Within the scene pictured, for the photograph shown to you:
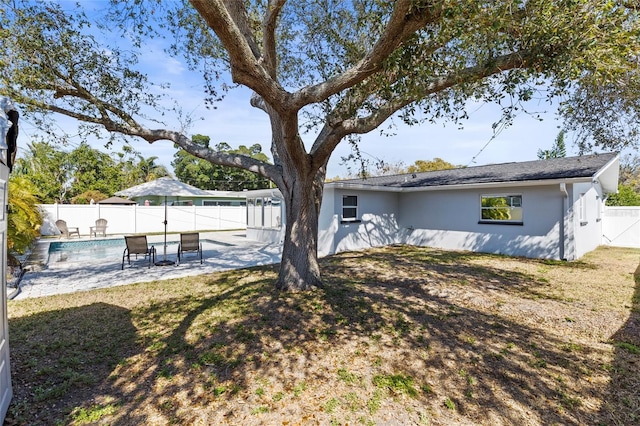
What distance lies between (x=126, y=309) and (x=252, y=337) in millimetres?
2849

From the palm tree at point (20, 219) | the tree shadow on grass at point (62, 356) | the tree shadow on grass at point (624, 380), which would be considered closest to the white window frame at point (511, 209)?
the tree shadow on grass at point (624, 380)

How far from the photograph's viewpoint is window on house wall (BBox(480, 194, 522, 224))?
12.2 metres

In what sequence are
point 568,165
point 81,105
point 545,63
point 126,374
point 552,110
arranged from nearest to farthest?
point 126,374 < point 545,63 < point 552,110 < point 81,105 < point 568,165

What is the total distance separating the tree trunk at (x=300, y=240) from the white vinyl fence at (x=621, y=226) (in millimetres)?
15430

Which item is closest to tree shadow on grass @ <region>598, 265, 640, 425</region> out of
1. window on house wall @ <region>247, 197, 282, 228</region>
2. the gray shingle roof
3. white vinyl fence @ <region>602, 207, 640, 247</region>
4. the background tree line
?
the gray shingle roof

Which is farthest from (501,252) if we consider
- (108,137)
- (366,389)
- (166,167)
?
(166,167)

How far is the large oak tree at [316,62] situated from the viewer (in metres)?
4.03

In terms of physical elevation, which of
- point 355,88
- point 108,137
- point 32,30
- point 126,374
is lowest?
point 126,374

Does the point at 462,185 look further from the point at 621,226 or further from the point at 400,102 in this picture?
the point at 400,102

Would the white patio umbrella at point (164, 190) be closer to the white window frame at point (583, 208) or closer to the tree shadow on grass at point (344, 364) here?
the tree shadow on grass at point (344, 364)

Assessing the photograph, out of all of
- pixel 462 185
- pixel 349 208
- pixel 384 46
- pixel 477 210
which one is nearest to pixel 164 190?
pixel 349 208

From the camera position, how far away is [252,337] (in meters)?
4.45

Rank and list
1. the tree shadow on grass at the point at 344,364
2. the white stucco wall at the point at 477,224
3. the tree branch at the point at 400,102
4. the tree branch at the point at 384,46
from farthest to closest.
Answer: the white stucco wall at the point at 477,224
the tree branch at the point at 400,102
the tree branch at the point at 384,46
the tree shadow on grass at the point at 344,364

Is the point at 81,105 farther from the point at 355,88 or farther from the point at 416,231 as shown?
the point at 416,231
